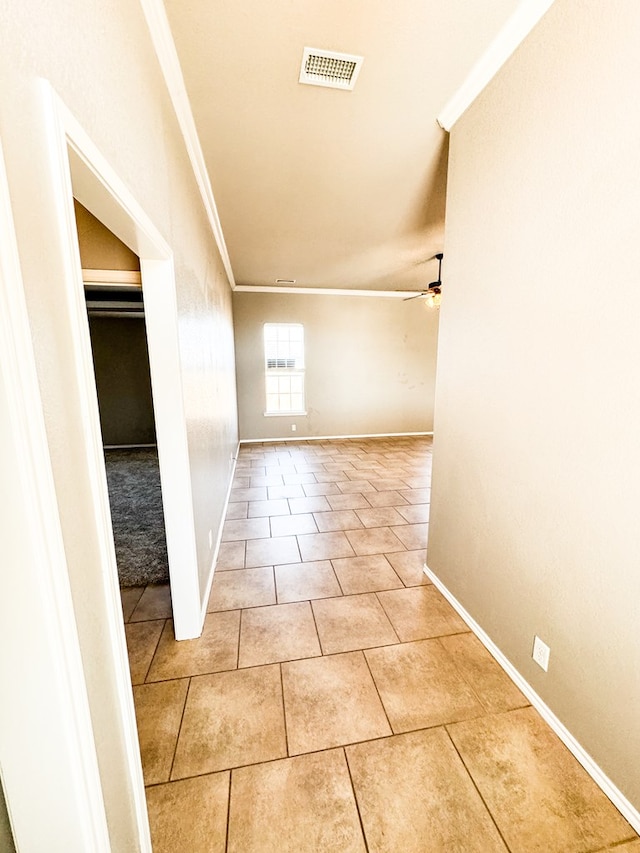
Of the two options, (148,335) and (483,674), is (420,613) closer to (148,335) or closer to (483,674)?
(483,674)

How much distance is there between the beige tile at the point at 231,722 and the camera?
1281mm

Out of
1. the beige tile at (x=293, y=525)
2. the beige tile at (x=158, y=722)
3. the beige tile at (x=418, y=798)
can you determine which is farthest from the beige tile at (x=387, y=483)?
the beige tile at (x=158, y=722)

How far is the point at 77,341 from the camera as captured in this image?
73cm

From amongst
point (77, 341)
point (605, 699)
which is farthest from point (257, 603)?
point (77, 341)

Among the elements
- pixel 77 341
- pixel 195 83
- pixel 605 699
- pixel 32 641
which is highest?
pixel 195 83

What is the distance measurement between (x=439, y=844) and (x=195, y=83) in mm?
3125

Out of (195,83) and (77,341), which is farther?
(195,83)

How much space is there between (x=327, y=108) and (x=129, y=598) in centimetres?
308

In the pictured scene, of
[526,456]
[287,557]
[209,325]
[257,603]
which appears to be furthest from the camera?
[209,325]

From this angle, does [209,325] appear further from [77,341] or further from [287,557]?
[77,341]

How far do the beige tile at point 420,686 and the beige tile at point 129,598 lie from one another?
4.76 ft

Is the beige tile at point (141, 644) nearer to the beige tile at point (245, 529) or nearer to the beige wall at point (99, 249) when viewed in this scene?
the beige tile at point (245, 529)

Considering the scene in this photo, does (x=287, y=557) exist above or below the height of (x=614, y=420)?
below

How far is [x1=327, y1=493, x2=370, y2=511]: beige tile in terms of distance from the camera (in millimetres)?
3572
